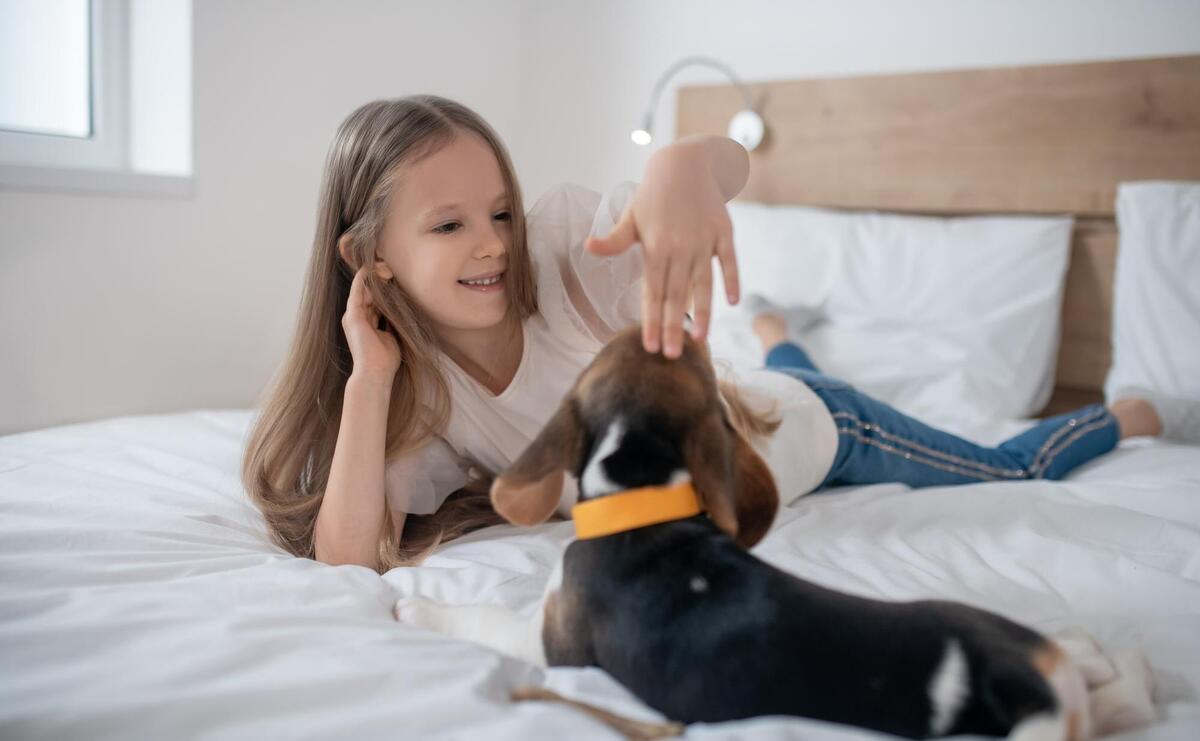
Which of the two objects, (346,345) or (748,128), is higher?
(748,128)

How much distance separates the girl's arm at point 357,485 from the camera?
125cm

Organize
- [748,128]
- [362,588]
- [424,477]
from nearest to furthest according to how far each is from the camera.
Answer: [362,588]
[424,477]
[748,128]

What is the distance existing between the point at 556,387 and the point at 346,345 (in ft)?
1.19

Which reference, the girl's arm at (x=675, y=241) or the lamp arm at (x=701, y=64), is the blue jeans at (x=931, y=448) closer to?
the girl's arm at (x=675, y=241)

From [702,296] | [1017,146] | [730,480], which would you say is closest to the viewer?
[730,480]

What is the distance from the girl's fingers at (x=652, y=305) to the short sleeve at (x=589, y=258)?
438 mm

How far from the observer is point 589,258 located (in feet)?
4.44

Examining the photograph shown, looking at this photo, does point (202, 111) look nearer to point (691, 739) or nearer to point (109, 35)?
point (109, 35)

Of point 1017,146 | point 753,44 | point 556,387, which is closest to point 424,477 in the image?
point 556,387

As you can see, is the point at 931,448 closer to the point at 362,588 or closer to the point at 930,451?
the point at 930,451

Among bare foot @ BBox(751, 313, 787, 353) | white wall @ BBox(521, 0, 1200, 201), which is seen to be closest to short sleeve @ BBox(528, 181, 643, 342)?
bare foot @ BBox(751, 313, 787, 353)

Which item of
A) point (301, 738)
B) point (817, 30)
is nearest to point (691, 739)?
point (301, 738)

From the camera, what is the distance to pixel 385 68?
2734 millimetres

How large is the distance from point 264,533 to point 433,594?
361mm
